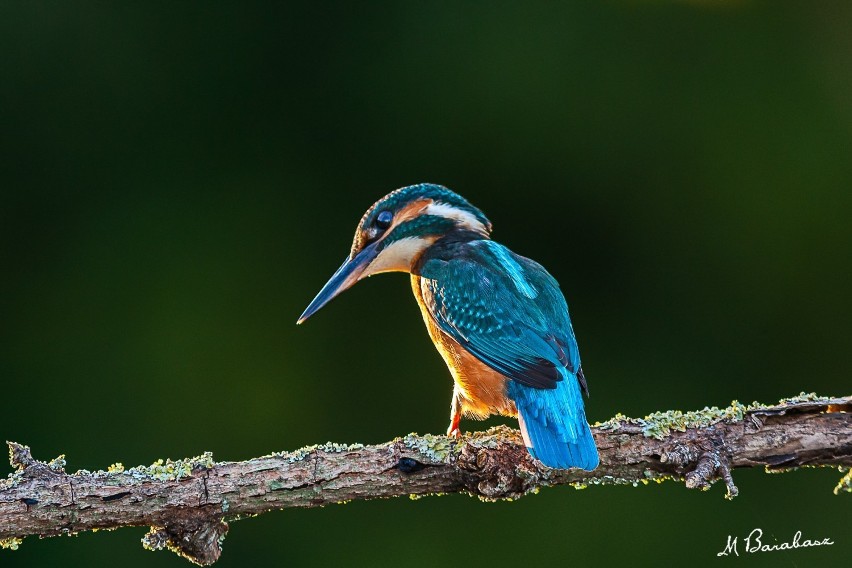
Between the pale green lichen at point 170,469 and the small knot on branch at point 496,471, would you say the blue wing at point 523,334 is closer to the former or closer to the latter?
the small knot on branch at point 496,471

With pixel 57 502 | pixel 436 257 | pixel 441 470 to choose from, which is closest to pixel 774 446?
pixel 441 470

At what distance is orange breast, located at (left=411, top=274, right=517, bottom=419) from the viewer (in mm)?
2494

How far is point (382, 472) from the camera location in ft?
6.98

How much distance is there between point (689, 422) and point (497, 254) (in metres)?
0.75

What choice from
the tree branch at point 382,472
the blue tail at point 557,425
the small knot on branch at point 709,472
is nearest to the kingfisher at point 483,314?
the blue tail at point 557,425

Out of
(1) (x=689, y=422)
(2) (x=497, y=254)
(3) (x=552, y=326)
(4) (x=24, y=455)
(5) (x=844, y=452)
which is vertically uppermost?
(2) (x=497, y=254)

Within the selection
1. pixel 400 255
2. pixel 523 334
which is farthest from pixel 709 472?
pixel 400 255

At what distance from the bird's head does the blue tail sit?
0.62m

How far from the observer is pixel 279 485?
6.88ft

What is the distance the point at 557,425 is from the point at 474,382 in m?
0.42

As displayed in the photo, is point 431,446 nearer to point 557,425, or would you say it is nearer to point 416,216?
point 557,425

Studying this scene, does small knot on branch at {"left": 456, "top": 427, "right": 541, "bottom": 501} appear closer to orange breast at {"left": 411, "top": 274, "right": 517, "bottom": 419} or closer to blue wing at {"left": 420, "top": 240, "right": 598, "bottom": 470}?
blue wing at {"left": 420, "top": 240, "right": 598, "bottom": 470}

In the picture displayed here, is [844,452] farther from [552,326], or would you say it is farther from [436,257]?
[436,257]

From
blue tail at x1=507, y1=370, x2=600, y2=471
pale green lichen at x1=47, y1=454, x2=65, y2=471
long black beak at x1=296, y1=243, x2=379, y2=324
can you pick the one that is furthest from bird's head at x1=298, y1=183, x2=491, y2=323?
pale green lichen at x1=47, y1=454, x2=65, y2=471
